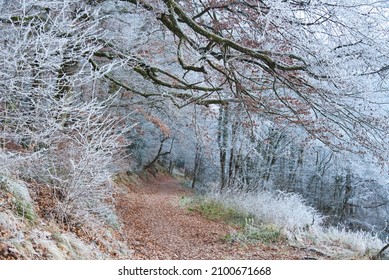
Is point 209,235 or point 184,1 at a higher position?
point 184,1

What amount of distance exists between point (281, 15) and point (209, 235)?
422 centimetres

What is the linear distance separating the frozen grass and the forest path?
1.55ft

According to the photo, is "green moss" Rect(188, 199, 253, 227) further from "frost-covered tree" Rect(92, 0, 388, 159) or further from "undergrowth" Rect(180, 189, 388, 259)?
"frost-covered tree" Rect(92, 0, 388, 159)

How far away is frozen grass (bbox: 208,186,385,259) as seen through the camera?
5.45m

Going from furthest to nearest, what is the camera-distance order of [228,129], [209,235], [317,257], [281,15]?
[228,129] → [209,235] → [317,257] → [281,15]

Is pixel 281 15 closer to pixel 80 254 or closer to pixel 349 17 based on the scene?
pixel 349 17

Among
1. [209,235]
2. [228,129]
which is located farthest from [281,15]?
[228,129]

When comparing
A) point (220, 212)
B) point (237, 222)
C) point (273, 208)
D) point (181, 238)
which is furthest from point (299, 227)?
point (181, 238)

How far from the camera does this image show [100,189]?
4.53 m

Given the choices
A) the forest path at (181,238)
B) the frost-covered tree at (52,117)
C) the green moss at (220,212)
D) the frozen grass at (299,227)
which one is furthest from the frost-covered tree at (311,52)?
the green moss at (220,212)

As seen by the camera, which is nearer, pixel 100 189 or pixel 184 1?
pixel 100 189

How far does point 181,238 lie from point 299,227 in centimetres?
222

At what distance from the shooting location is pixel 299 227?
6.86 metres

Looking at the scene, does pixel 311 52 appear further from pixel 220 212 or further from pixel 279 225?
pixel 220 212
